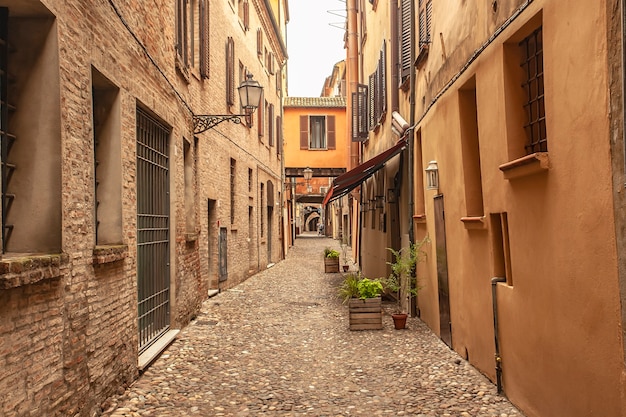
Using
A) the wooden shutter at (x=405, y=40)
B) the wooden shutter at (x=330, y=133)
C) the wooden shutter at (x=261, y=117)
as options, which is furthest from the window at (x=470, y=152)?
the wooden shutter at (x=330, y=133)

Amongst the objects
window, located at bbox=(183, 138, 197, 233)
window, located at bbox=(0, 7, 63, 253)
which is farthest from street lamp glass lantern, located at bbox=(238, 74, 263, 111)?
window, located at bbox=(0, 7, 63, 253)

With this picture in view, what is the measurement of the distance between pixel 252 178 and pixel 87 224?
43.6 ft

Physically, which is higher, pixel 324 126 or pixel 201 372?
pixel 324 126

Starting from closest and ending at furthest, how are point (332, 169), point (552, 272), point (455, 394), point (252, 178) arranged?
1. point (552, 272)
2. point (455, 394)
3. point (252, 178)
4. point (332, 169)

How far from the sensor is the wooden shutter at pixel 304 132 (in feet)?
93.9

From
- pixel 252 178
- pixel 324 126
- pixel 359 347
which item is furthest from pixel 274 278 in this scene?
pixel 324 126

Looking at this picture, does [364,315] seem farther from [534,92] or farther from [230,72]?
[230,72]

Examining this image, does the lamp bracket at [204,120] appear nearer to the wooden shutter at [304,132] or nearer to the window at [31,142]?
the window at [31,142]

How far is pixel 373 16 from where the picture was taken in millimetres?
14547

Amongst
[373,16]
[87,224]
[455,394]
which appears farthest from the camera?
[373,16]

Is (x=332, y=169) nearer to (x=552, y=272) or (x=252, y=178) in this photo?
(x=252, y=178)

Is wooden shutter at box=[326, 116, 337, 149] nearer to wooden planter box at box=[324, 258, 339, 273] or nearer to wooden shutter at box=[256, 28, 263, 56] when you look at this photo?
wooden shutter at box=[256, 28, 263, 56]

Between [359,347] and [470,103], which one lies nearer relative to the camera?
[470,103]

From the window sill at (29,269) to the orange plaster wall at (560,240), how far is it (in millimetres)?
3431
